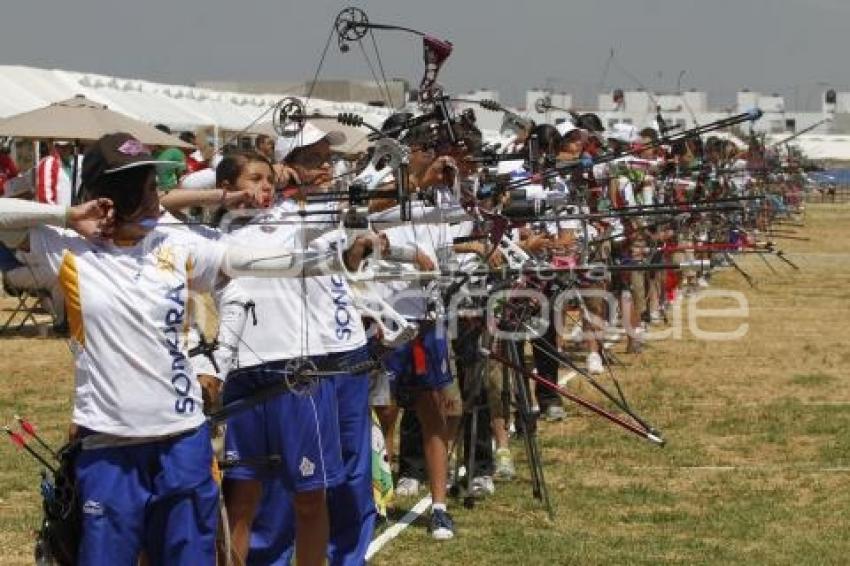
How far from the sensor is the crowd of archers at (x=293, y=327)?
461cm

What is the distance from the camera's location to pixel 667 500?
880 centimetres

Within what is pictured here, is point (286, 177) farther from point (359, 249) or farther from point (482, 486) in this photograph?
point (482, 486)

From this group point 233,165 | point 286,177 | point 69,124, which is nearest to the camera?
point 233,165

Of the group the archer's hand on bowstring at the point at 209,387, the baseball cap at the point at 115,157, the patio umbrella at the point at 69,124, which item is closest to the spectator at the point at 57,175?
the patio umbrella at the point at 69,124

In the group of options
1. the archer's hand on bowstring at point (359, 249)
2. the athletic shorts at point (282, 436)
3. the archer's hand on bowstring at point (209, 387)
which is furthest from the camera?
the athletic shorts at point (282, 436)

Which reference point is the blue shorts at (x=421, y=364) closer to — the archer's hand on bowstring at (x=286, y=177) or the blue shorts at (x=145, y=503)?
the archer's hand on bowstring at (x=286, y=177)

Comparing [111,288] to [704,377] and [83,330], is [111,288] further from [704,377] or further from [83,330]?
[704,377]

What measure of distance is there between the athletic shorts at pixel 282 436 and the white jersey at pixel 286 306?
8 centimetres

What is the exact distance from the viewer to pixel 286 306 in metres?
6.15

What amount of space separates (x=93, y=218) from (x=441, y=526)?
374cm

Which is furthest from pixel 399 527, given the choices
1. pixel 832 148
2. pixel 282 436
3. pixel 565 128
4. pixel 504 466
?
pixel 832 148

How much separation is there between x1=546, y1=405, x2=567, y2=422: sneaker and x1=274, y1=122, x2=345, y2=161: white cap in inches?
213

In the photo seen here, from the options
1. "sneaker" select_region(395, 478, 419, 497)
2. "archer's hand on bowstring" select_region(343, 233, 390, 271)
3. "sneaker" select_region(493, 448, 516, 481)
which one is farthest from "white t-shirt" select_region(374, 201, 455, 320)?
"archer's hand on bowstring" select_region(343, 233, 390, 271)

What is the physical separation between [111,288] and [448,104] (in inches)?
115
